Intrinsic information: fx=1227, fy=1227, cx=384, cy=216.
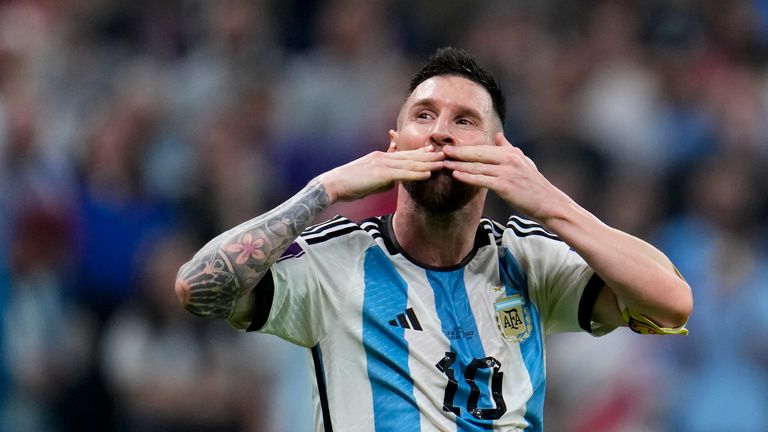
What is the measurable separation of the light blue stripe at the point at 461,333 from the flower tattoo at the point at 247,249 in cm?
66

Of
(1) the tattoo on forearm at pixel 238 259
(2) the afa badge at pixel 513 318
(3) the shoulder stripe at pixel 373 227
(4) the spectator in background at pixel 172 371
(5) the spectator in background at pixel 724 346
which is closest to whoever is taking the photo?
(1) the tattoo on forearm at pixel 238 259

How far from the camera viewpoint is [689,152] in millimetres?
8922

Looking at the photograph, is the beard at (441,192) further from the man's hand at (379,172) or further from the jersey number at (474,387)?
the jersey number at (474,387)

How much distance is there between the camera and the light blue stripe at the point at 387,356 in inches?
156

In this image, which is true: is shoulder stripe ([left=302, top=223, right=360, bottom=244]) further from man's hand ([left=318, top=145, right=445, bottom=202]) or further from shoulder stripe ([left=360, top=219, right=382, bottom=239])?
man's hand ([left=318, top=145, right=445, bottom=202])

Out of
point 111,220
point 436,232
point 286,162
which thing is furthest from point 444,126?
point 286,162

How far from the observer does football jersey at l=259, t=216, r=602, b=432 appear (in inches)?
157

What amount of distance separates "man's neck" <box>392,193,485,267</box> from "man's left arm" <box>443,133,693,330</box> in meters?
0.29

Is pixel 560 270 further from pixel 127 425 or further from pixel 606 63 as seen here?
pixel 606 63

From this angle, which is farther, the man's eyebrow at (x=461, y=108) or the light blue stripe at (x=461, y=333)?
the man's eyebrow at (x=461, y=108)

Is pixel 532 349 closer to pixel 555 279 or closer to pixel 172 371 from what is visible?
pixel 555 279

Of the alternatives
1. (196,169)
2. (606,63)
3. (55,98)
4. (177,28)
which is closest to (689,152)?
(606,63)

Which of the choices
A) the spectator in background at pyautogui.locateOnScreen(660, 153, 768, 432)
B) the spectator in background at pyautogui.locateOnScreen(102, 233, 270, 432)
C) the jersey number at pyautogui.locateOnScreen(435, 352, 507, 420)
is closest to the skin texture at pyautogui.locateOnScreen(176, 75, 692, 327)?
the jersey number at pyautogui.locateOnScreen(435, 352, 507, 420)

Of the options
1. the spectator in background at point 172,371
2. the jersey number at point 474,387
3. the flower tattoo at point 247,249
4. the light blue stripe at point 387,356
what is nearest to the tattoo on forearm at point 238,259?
the flower tattoo at point 247,249
